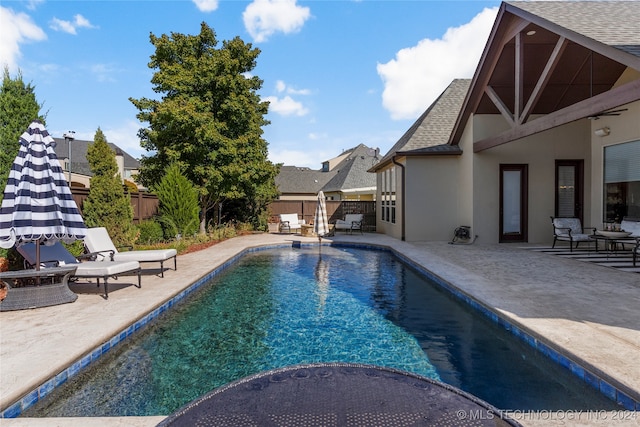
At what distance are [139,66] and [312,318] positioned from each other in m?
14.2

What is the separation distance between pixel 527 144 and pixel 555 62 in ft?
15.9

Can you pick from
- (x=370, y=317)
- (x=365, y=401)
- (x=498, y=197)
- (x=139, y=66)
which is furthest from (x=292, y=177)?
(x=365, y=401)

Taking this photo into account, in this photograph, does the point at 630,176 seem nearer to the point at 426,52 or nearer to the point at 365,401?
the point at 365,401

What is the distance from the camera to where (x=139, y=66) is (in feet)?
49.8

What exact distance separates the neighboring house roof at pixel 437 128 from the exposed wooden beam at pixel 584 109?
3.45 m

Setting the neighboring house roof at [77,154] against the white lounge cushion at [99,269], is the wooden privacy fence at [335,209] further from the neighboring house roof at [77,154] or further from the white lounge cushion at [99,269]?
the neighboring house roof at [77,154]

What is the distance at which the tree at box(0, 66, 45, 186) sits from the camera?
21.9 ft

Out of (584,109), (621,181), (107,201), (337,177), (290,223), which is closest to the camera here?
(584,109)

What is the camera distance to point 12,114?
22.3 feet

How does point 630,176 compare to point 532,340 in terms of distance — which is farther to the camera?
point 630,176

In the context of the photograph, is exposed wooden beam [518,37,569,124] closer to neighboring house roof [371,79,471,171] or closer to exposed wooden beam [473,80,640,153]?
exposed wooden beam [473,80,640,153]

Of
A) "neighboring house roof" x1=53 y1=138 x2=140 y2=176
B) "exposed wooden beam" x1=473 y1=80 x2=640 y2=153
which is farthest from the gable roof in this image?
"neighboring house roof" x1=53 y1=138 x2=140 y2=176

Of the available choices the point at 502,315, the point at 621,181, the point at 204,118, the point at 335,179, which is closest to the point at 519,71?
the point at 621,181

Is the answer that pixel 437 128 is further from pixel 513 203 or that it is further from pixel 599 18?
pixel 599 18
